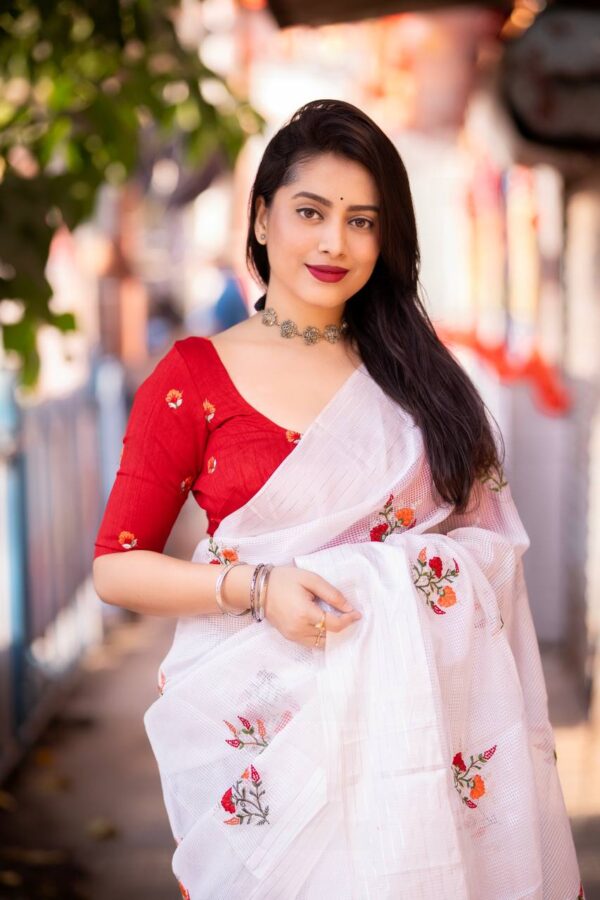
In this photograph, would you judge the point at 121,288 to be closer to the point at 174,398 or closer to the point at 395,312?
the point at 395,312

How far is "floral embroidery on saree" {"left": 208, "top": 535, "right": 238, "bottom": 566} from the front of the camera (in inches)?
65.2

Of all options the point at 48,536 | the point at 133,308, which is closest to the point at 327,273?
the point at 48,536

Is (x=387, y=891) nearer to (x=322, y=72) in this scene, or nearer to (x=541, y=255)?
(x=541, y=255)

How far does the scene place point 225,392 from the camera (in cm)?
170

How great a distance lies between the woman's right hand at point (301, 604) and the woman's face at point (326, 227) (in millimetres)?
449

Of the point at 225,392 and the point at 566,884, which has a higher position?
the point at 225,392

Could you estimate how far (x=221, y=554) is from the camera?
1.67 m

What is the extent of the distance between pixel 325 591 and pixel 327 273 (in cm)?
50

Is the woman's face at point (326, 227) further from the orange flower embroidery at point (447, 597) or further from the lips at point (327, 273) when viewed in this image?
the orange flower embroidery at point (447, 597)

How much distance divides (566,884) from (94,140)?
201cm

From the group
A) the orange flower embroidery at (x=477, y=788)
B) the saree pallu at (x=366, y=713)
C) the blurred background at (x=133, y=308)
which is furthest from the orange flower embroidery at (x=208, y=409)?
the blurred background at (x=133, y=308)

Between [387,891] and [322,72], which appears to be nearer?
[387,891]

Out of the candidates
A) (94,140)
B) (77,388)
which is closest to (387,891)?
(94,140)

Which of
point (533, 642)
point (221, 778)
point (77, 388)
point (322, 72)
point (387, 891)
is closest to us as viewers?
point (387, 891)
